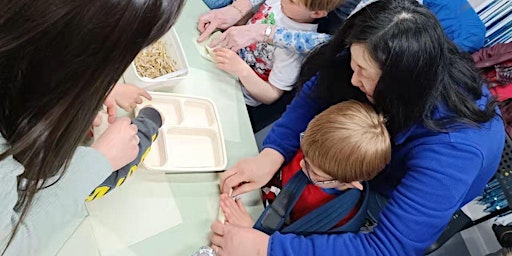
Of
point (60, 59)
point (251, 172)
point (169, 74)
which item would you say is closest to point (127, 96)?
point (169, 74)

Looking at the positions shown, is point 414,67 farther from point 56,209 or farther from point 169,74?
point 56,209

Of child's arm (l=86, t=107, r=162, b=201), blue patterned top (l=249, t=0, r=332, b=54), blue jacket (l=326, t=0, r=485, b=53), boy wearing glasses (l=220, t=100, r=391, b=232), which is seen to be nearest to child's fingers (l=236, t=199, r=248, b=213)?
boy wearing glasses (l=220, t=100, r=391, b=232)

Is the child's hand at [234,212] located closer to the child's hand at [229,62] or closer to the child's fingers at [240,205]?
the child's fingers at [240,205]

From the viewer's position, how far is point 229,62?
1389 millimetres

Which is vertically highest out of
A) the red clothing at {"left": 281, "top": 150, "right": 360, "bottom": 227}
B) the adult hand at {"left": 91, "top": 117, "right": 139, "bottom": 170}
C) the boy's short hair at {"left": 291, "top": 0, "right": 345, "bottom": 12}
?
the boy's short hair at {"left": 291, "top": 0, "right": 345, "bottom": 12}

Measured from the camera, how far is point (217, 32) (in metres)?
1.51

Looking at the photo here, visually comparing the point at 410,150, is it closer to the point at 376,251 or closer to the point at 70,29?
the point at 376,251

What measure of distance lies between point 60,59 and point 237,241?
0.58m

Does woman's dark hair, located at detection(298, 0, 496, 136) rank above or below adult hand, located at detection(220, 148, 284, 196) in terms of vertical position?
above

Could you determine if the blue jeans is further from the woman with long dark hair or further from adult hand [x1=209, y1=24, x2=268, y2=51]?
the woman with long dark hair

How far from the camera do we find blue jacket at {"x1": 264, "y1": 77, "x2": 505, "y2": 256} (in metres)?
1.02

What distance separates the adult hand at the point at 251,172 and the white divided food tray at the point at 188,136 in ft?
0.11

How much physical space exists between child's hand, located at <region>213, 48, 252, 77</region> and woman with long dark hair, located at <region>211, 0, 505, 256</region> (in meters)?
0.34

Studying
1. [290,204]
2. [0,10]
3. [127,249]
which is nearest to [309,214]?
[290,204]
